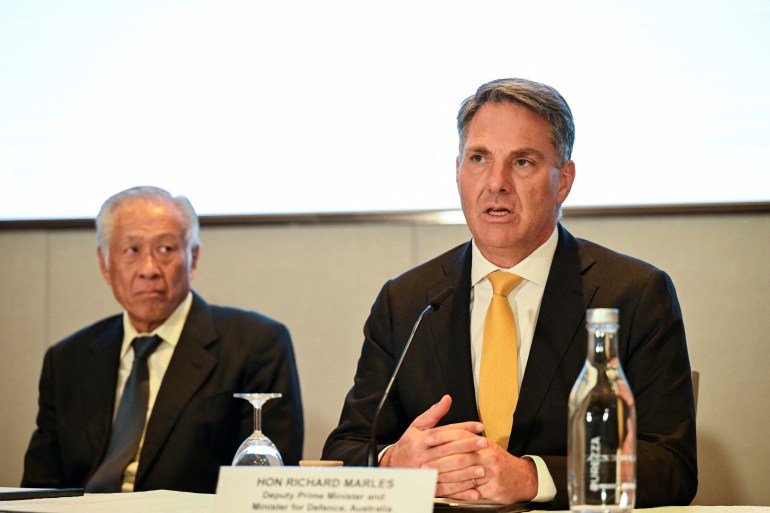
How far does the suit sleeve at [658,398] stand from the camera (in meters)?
2.23

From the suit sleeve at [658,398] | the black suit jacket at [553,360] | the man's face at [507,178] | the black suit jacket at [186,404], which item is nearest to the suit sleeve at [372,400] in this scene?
the black suit jacket at [553,360]

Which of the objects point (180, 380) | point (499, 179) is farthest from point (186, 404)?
Answer: point (499, 179)

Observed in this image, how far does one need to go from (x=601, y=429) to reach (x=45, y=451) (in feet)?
8.38

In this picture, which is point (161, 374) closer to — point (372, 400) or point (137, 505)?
point (372, 400)

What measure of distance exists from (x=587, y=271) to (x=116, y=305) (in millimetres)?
2276

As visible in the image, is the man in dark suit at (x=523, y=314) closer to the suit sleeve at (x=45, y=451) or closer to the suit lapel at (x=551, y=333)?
the suit lapel at (x=551, y=333)

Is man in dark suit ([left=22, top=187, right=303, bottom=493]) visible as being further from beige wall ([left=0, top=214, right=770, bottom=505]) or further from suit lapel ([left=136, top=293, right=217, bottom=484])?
beige wall ([left=0, top=214, right=770, bottom=505])

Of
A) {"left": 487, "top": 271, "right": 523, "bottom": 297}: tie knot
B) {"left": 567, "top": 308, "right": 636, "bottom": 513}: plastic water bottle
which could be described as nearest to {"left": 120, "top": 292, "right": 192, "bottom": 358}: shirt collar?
{"left": 487, "top": 271, "right": 523, "bottom": 297}: tie knot

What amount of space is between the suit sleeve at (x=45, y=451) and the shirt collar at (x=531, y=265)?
1691 mm

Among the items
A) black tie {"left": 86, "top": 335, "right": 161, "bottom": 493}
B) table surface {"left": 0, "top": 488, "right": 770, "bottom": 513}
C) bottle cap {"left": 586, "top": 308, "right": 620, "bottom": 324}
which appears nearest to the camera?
bottle cap {"left": 586, "top": 308, "right": 620, "bottom": 324}

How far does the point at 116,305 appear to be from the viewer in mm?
4293

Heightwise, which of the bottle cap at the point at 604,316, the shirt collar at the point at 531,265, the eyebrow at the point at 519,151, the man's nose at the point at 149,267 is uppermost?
the eyebrow at the point at 519,151

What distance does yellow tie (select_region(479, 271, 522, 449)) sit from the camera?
2547 millimetres

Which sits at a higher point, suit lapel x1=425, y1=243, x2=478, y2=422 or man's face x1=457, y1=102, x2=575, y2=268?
man's face x1=457, y1=102, x2=575, y2=268
